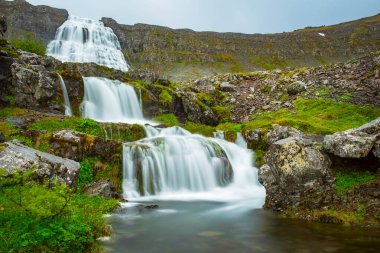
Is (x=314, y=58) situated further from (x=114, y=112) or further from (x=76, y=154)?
(x=76, y=154)

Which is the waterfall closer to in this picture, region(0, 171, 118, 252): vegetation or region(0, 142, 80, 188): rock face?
region(0, 142, 80, 188): rock face

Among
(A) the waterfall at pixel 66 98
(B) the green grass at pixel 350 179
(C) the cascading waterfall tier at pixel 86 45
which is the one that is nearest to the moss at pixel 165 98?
(A) the waterfall at pixel 66 98

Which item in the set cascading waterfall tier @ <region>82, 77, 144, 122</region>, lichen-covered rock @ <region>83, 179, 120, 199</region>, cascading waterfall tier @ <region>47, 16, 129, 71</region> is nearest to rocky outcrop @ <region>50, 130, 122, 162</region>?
lichen-covered rock @ <region>83, 179, 120, 199</region>

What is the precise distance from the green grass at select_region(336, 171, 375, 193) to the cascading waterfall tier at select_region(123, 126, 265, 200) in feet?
16.5

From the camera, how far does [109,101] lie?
29203 millimetres

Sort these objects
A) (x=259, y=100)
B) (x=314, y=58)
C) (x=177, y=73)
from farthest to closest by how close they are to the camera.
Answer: (x=314, y=58) < (x=177, y=73) < (x=259, y=100)

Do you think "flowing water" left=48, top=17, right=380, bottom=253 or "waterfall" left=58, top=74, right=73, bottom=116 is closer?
"flowing water" left=48, top=17, right=380, bottom=253

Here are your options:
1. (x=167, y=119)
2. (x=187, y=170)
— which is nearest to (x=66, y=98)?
(x=167, y=119)

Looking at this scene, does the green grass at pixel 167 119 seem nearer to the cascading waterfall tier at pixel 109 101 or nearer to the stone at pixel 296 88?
the cascading waterfall tier at pixel 109 101

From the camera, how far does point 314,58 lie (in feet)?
366

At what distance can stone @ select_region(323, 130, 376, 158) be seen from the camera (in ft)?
39.4

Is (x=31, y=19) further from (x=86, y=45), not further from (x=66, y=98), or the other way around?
(x=66, y=98)

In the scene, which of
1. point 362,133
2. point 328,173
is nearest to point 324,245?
point 328,173

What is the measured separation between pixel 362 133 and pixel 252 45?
114570 mm
